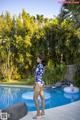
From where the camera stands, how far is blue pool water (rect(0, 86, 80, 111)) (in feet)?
31.8

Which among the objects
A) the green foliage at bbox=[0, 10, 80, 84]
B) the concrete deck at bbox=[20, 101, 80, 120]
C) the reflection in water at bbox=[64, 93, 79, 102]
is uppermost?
the green foliage at bbox=[0, 10, 80, 84]

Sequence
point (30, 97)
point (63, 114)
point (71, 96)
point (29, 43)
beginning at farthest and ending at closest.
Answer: point (29, 43)
point (71, 96)
point (30, 97)
point (63, 114)

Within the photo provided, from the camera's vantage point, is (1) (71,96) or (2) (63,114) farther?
(1) (71,96)

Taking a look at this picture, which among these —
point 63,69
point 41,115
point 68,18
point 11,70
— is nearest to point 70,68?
point 63,69

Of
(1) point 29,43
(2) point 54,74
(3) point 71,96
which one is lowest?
(3) point 71,96

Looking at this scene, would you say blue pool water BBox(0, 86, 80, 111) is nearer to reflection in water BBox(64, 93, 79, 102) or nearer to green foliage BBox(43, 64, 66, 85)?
reflection in water BBox(64, 93, 79, 102)

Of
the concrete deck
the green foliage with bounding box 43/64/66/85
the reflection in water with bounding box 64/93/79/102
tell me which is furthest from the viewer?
the green foliage with bounding box 43/64/66/85

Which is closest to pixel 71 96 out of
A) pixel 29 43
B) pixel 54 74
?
pixel 54 74

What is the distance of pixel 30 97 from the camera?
10.4 metres

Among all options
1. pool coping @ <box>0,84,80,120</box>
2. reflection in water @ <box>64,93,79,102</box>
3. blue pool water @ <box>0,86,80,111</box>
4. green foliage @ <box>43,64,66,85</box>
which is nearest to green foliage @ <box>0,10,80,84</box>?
green foliage @ <box>43,64,66,85</box>

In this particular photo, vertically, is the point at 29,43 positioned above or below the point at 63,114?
above

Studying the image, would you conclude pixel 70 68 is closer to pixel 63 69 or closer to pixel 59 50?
pixel 63 69

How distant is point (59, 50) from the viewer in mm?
15398

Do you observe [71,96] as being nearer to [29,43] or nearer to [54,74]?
[54,74]
